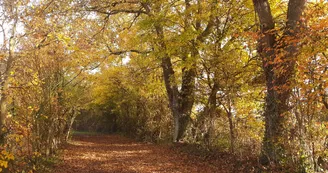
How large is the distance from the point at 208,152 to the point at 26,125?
635cm

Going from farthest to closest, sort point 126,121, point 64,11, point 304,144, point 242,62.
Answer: point 126,121
point 64,11
point 242,62
point 304,144

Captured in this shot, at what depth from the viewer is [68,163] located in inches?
426

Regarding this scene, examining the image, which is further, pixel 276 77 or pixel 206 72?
pixel 206 72

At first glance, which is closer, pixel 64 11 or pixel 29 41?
pixel 29 41

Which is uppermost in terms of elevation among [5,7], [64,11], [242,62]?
[64,11]

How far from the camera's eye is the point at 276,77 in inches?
293

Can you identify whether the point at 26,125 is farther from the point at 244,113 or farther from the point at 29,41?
the point at 244,113

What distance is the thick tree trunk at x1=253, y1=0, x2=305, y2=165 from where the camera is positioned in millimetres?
6980

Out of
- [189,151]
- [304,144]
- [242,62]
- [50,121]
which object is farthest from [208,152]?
[50,121]

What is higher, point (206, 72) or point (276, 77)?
point (206, 72)

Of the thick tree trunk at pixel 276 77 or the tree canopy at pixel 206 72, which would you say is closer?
the tree canopy at pixel 206 72

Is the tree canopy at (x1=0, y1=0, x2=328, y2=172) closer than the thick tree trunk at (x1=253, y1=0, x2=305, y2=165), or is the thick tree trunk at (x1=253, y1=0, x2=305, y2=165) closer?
the tree canopy at (x1=0, y1=0, x2=328, y2=172)

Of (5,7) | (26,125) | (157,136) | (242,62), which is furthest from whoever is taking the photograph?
(157,136)

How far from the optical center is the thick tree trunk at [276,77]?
698 cm
